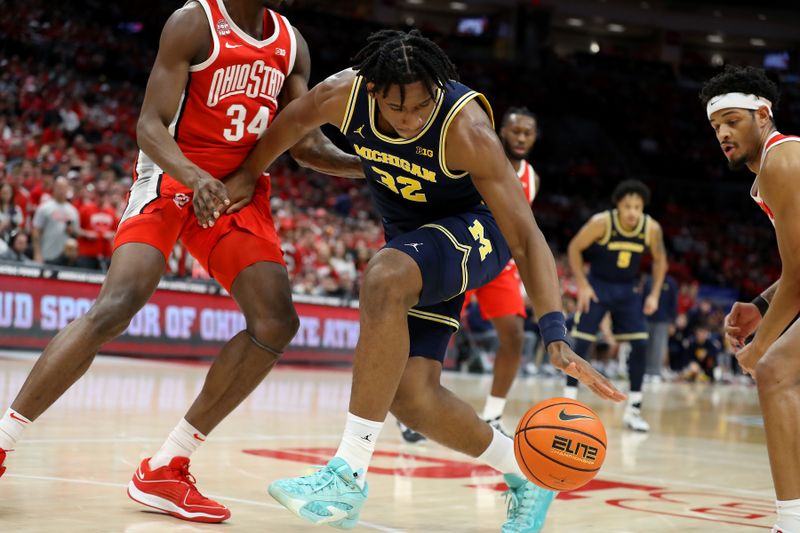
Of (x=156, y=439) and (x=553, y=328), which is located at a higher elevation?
(x=553, y=328)

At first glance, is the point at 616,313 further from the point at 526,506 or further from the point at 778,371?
the point at 778,371

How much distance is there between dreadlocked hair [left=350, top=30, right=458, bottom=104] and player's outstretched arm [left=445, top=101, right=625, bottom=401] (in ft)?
0.61

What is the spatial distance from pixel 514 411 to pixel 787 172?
6442mm

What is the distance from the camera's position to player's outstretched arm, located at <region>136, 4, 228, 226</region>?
4.07 m

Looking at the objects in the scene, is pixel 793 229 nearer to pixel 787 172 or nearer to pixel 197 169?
pixel 787 172

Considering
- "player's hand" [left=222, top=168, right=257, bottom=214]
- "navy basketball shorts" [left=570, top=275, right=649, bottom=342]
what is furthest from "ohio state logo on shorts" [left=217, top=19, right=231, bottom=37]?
"navy basketball shorts" [left=570, top=275, right=649, bottom=342]

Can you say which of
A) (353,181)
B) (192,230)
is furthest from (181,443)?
(353,181)

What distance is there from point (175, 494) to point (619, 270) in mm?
6203

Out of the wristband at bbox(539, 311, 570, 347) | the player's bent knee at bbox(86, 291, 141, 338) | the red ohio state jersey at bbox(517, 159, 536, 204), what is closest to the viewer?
the wristband at bbox(539, 311, 570, 347)

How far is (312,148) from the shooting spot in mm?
4641

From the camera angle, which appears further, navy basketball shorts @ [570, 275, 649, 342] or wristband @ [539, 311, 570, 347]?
navy basketball shorts @ [570, 275, 649, 342]

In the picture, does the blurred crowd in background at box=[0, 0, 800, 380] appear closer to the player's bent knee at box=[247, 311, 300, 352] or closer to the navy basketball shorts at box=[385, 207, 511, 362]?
the player's bent knee at box=[247, 311, 300, 352]

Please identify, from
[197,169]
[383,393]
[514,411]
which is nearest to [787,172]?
[383,393]

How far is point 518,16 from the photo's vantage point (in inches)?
1267
